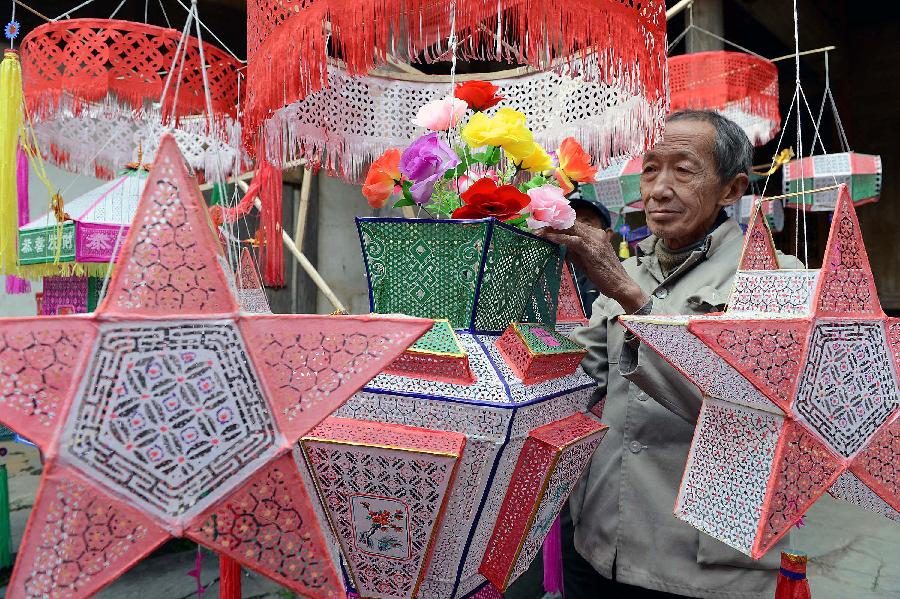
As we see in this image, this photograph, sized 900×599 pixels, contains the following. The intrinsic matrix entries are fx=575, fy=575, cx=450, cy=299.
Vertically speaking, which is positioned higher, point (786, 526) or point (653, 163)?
point (653, 163)

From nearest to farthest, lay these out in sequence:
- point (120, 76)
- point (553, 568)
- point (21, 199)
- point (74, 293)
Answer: point (120, 76)
point (553, 568)
point (21, 199)
point (74, 293)

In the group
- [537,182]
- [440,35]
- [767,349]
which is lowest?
[767,349]

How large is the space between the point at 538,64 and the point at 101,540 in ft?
2.64

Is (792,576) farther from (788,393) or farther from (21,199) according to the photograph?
(21,199)

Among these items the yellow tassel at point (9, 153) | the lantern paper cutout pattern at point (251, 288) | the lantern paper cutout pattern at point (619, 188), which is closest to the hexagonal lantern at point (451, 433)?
the lantern paper cutout pattern at point (251, 288)

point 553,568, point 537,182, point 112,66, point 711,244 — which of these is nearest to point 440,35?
point 537,182

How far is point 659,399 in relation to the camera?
0.97 meters

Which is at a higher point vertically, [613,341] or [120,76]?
[120,76]

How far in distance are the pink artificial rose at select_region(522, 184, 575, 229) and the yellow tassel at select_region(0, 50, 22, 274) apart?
1.23 metres

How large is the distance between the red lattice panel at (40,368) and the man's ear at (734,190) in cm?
112

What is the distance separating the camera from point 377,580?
77 centimetres

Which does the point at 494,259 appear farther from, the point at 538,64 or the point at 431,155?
the point at 538,64

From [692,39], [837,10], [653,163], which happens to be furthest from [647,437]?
[837,10]

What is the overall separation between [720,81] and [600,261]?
8.52ft
